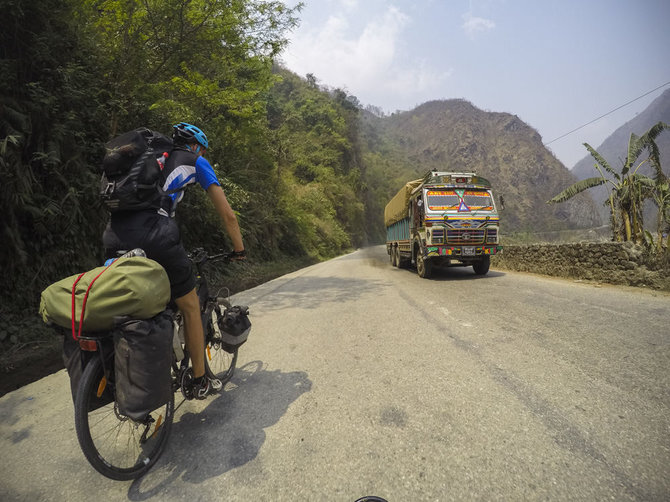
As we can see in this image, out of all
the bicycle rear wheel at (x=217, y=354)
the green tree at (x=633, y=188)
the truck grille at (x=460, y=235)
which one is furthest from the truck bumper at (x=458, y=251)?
the bicycle rear wheel at (x=217, y=354)

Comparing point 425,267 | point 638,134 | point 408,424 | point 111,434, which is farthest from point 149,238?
point 638,134

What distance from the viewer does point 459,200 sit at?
31.4ft

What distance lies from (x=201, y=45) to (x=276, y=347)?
8.23m

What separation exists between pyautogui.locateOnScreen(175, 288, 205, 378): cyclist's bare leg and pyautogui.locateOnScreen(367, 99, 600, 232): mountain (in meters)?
86.3

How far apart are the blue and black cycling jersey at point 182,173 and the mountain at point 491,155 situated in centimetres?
8614

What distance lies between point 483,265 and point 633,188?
6062 millimetres

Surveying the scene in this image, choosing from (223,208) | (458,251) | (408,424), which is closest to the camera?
(408,424)

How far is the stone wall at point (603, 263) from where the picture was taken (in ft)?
23.0

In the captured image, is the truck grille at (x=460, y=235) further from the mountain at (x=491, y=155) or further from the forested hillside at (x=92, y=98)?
the mountain at (x=491, y=155)

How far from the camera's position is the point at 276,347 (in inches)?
157

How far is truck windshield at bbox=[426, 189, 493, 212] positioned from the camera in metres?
9.41

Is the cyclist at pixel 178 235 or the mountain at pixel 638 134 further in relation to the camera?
the mountain at pixel 638 134

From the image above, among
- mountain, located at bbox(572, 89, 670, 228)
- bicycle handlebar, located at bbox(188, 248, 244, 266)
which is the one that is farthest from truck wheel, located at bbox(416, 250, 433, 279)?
mountain, located at bbox(572, 89, 670, 228)

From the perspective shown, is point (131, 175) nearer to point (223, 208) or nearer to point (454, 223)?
point (223, 208)
